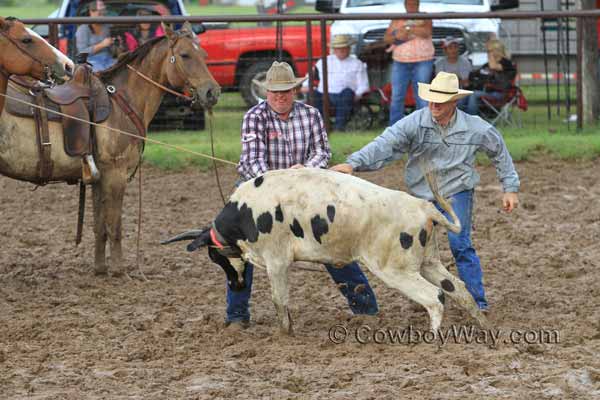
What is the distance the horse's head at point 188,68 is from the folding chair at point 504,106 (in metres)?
5.69

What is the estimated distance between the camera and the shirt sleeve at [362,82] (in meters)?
14.3

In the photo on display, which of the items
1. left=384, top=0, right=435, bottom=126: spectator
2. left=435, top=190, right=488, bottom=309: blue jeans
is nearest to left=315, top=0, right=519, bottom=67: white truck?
left=384, top=0, right=435, bottom=126: spectator

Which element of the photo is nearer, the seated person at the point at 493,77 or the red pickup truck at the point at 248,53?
the seated person at the point at 493,77

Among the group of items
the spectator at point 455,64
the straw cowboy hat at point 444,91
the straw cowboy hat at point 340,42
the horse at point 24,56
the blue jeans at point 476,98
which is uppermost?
the horse at point 24,56

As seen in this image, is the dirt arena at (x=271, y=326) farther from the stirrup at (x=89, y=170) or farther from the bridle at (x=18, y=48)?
the bridle at (x=18, y=48)

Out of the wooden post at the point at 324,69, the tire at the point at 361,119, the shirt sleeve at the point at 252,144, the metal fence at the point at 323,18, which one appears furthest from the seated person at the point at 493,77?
the shirt sleeve at the point at 252,144

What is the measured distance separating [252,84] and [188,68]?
6.10 m

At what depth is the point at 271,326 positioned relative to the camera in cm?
724

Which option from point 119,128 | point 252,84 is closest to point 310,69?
point 252,84

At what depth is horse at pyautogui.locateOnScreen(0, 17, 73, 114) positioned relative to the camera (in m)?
8.17

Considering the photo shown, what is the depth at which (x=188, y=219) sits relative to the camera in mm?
10805

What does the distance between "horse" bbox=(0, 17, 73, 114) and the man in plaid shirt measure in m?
2.02

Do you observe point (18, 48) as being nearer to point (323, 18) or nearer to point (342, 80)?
point (323, 18)

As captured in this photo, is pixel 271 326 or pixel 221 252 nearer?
pixel 221 252
